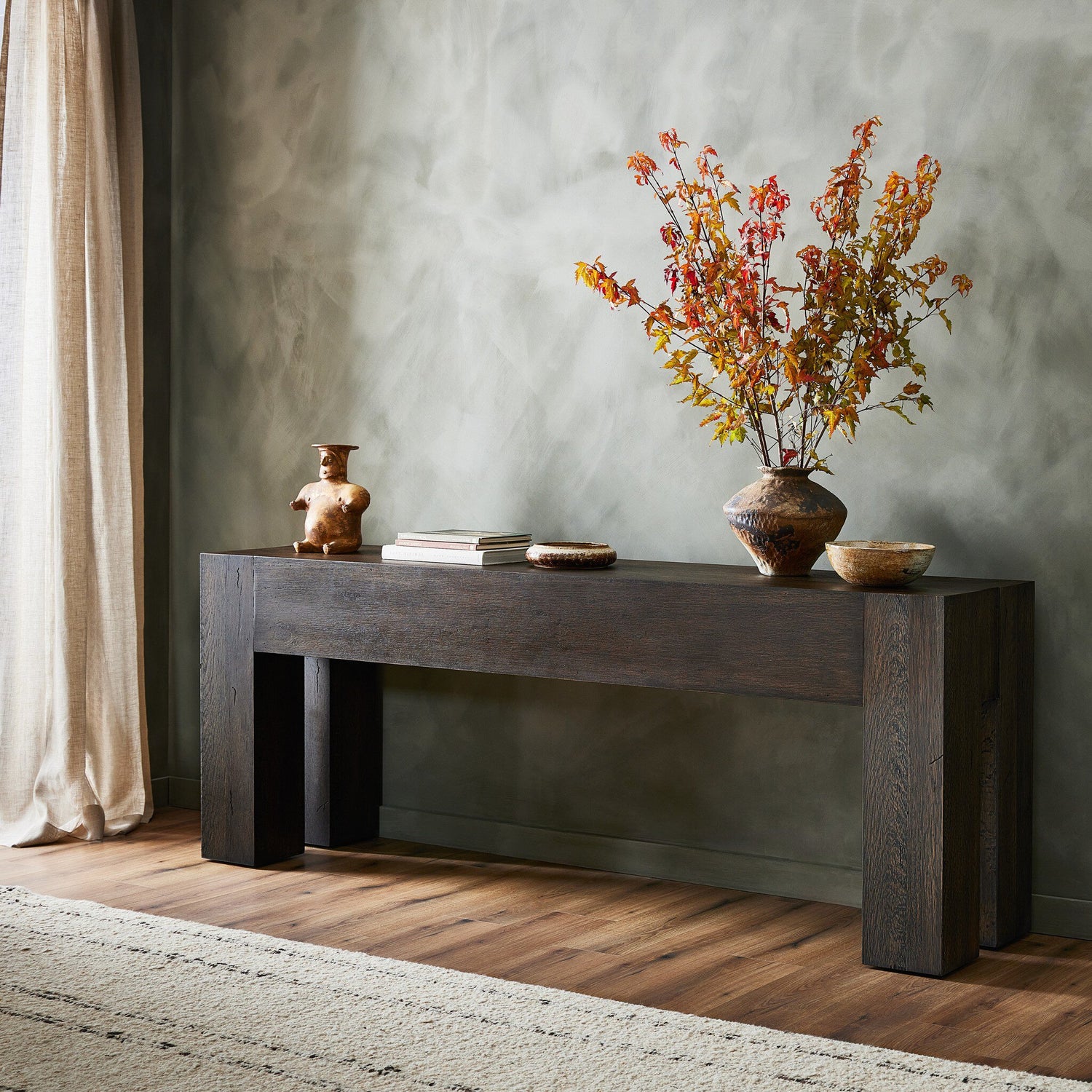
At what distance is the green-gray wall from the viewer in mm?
2783

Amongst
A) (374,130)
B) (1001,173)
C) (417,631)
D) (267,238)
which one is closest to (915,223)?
(1001,173)

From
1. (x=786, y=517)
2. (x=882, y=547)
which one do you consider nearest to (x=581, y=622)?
(x=786, y=517)

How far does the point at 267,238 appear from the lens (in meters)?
3.76

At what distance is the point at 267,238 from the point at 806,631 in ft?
6.45

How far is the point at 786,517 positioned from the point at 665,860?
0.94 metres

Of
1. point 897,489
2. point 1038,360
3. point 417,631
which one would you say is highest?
point 1038,360

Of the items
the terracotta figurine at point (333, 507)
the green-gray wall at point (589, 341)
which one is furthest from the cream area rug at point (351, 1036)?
the terracotta figurine at point (333, 507)

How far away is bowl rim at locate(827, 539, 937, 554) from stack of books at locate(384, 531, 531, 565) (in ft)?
2.37

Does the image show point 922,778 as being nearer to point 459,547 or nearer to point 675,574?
point 675,574

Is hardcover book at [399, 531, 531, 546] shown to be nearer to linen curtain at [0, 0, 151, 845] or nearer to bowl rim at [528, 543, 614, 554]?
bowl rim at [528, 543, 614, 554]

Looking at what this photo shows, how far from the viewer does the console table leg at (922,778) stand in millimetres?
2432

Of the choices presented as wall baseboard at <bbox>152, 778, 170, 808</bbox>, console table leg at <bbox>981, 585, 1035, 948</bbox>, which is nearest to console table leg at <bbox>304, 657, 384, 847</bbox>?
wall baseboard at <bbox>152, 778, 170, 808</bbox>

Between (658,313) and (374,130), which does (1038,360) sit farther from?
(374,130)

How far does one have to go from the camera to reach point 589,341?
3.26m
